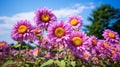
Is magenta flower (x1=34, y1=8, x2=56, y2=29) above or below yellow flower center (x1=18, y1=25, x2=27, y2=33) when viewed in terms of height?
above

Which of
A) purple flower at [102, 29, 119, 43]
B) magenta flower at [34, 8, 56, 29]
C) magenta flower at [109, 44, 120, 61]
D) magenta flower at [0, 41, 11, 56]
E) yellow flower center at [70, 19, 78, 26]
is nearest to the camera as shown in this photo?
magenta flower at [34, 8, 56, 29]

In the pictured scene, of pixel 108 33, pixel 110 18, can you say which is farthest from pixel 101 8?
pixel 108 33

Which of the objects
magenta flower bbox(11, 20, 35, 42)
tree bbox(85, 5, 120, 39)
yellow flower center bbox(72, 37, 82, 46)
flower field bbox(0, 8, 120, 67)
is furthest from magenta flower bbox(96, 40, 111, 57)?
tree bbox(85, 5, 120, 39)

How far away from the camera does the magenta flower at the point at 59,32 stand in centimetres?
502

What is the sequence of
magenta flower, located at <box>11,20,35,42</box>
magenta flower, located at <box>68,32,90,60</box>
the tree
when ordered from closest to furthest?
magenta flower, located at <box>68,32,90,60</box>
magenta flower, located at <box>11,20,35,42</box>
the tree

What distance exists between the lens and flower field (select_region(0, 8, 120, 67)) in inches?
203

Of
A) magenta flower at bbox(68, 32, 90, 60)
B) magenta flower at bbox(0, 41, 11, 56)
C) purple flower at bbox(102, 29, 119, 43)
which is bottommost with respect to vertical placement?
magenta flower at bbox(68, 32, 90, 60)

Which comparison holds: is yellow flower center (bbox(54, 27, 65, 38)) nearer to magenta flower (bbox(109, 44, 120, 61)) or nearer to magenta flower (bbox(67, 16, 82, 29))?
magenta flower (bbox(67, 16, 82, 29))

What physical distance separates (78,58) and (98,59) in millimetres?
1540

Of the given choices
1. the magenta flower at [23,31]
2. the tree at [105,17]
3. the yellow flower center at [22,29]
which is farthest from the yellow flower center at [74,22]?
the tree at [105,17]

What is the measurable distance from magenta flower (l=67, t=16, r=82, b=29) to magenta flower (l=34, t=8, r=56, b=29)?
1271mm

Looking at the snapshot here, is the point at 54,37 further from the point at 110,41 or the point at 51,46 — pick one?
the point at 110,41

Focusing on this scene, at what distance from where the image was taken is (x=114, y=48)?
24.8 feet

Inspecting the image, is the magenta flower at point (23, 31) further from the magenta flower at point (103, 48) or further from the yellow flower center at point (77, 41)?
the magenta flower at point (103, 48)
